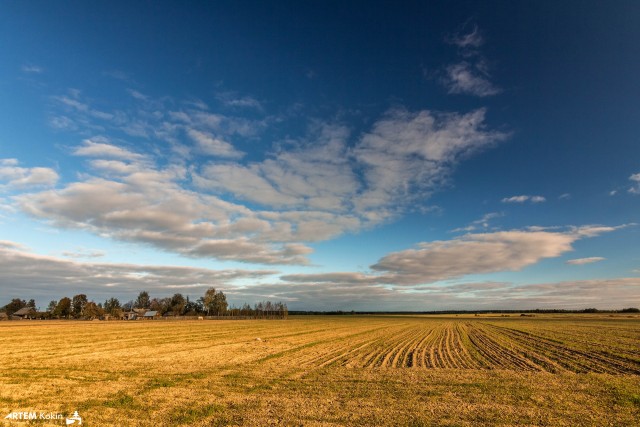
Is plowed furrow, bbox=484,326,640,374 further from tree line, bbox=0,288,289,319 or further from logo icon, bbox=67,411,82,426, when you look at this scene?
tree line, bbox=0,288,289,319

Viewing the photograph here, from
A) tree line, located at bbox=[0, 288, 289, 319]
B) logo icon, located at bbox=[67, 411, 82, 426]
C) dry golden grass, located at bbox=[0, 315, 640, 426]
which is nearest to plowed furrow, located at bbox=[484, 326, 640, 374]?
dry golden grass, located at bbox=[0, 315, 640, 426]

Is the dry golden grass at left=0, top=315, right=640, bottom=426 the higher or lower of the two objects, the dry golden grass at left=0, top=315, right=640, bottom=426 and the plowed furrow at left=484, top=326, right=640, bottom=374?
the higher

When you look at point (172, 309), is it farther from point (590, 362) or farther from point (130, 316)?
point (590, 362)

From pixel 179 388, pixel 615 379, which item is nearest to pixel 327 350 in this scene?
pixel 179 388

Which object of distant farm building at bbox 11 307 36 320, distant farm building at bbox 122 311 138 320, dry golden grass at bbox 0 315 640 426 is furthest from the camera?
distant farm building at bbox 11 307 36 320

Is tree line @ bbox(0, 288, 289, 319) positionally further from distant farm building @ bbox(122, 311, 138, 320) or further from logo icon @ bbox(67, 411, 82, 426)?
logo icon @ bbox(67, 411, 82, 426)

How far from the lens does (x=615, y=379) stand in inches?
669

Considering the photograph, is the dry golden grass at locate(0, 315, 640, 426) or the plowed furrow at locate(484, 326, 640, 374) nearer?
the dry golden grass at locate(0, 315, 640, 426)

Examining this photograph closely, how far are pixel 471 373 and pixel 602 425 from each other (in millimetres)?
8525

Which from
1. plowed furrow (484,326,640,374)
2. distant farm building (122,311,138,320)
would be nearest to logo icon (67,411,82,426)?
plowed furrow (484,326,640,374)

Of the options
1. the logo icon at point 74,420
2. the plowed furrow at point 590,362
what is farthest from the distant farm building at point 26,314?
the plowed furrow at point 590,362

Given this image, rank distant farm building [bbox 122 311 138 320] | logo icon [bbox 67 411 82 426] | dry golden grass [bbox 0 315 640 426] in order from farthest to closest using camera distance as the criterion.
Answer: distant farm building [bbox 122 311 138 320], dry golden grass [bbox 0 315 640 426], logo icon [bbox 67 411 82 426]

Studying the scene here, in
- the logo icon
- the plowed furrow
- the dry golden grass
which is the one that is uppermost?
the logo icon

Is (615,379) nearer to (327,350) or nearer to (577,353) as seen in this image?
(577,353)
